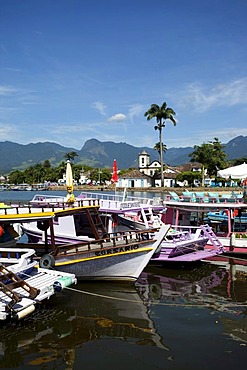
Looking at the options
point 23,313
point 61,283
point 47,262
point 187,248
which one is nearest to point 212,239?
point 187,248

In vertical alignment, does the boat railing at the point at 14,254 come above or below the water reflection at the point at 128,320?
above

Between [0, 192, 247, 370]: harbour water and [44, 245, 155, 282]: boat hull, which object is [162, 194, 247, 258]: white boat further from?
[44, 245, 155, 282]: boat hull

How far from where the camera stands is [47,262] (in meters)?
12.7

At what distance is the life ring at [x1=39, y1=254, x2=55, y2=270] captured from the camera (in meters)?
12.7

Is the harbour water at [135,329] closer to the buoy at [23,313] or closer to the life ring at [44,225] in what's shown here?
the buoy at [23,313]

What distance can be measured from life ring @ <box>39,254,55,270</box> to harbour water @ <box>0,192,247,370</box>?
1.17 m

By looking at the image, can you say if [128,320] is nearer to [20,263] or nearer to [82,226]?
[20,263]

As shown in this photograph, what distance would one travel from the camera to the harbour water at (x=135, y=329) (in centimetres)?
873

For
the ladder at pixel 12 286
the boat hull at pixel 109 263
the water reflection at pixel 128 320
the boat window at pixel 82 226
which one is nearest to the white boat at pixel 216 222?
the water reflection at pixel 128 320

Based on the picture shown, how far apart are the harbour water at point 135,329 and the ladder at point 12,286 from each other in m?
1.26

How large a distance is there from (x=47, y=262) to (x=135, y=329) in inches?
158

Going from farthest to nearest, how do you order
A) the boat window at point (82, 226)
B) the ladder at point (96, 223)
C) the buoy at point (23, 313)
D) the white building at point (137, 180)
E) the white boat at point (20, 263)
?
the white building at point (137, 180), the boat window at point (82, 226), the ladder at point (96, 223), the white boat at point (20, 263), the buoy at point (23, 313)

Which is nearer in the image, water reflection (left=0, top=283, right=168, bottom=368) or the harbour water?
the harbour water

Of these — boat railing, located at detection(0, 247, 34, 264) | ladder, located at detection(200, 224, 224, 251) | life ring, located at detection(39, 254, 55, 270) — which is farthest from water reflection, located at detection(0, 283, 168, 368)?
ladder, located at detection(200, 224, 224, 251)
